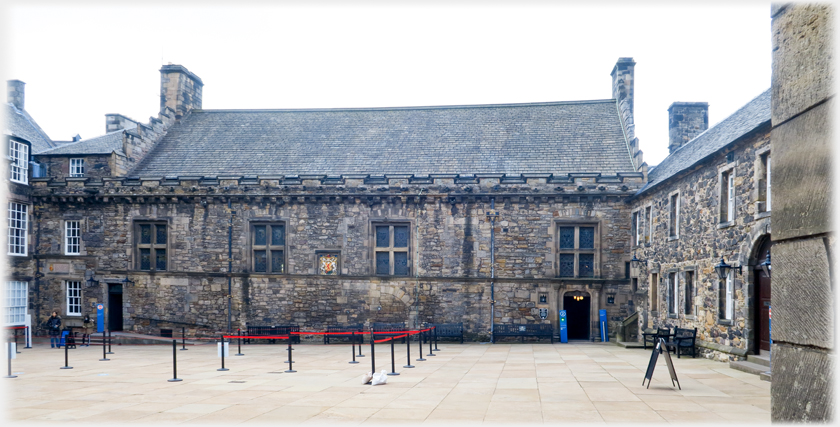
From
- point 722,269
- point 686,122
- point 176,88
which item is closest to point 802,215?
point 722,269

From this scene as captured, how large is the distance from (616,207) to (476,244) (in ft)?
17.1

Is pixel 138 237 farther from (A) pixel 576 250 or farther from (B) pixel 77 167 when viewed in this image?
(A) pixel 576 250

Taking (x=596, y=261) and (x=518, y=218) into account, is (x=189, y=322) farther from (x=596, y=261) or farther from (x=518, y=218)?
(x=596, y=261)

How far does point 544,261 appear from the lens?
22531 millimetres

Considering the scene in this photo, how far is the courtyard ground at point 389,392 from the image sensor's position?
812cm

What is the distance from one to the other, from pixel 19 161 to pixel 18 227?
8.46 ft

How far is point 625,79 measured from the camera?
26.2 m

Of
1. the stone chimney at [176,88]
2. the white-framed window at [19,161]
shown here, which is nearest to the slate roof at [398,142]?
the stone chimney at [176,88]

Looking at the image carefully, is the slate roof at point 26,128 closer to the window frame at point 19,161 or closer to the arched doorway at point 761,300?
the window frame at point 19,161

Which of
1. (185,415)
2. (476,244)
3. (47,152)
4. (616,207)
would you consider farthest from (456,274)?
(47,152)

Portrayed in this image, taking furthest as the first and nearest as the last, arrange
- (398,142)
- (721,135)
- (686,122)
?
(398,142) < (686,122) < (721,135)

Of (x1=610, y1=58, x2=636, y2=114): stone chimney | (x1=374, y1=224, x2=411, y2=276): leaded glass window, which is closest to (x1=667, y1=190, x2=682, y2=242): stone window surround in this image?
(x1=610, y1=58, x2=636, y2=114): stone chimney

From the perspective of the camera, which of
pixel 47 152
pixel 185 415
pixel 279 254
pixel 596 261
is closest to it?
pixel 185 415

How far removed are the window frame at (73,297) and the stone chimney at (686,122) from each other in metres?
24.2
